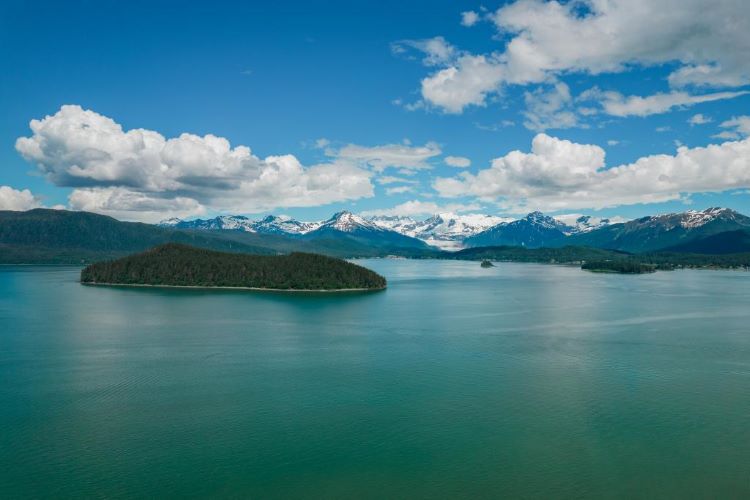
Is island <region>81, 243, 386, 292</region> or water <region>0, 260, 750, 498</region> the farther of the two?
island <region>81, 243, 386, 292</region>

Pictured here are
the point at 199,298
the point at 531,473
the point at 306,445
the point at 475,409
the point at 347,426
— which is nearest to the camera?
the point at 531,473

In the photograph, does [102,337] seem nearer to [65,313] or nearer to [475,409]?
[65,313]

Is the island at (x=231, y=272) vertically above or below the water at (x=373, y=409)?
above

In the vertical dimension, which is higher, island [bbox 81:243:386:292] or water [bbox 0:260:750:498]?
island [bbox 81:243:386:292]

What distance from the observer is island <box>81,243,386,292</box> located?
397 ft

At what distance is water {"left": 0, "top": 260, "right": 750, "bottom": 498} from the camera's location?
25766 mm

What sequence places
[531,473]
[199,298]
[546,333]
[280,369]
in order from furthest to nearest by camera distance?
[199,298] → [546,333] → [280,369] → [531,473]

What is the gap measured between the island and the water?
4849 centimetres

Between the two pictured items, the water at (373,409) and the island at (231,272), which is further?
the island at (231,272)

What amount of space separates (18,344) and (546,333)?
6069cm

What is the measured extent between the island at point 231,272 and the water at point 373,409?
48.5 metres

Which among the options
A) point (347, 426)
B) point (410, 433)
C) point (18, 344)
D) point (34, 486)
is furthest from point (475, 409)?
point (18, 344)

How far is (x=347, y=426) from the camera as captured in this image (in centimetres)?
3238

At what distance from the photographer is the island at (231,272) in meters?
121
